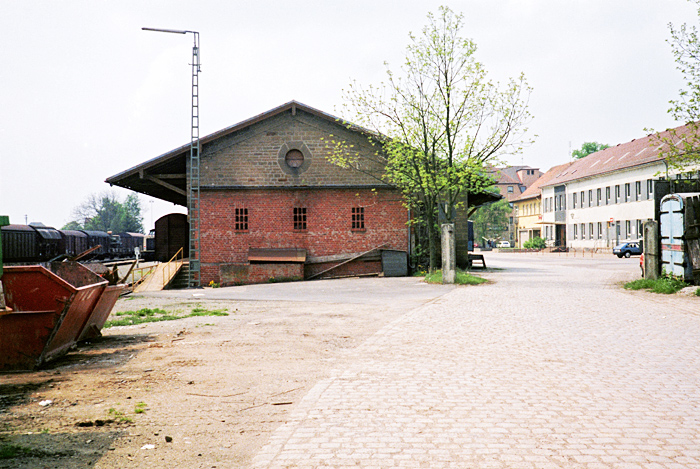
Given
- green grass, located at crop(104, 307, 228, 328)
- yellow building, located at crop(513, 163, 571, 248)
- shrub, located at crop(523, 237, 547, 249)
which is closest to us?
green grass, located at crop(104, 307, 228, 328)

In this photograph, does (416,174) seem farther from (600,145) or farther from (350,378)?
(600,145)

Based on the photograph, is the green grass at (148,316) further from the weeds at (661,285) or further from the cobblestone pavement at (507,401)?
the weeds at (661,285)

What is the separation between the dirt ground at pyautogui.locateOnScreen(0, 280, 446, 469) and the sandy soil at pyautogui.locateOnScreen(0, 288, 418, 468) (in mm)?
11

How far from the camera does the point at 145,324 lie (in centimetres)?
1257

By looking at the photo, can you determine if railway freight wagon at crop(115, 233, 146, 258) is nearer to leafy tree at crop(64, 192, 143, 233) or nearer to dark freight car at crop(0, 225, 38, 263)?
dark freight car at crop(0, 225, 38, 263)

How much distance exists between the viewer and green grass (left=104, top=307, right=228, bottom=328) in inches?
505

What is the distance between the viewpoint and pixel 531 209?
274 feet

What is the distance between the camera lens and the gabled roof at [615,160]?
53125mm

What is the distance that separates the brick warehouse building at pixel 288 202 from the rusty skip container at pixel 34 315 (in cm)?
1837

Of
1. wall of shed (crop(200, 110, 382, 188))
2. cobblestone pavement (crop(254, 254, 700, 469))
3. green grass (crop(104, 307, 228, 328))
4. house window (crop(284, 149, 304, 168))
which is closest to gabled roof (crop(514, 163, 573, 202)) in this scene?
wall of shed (crop(200, 110, 382, 188))

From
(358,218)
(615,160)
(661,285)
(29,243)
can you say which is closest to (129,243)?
(29,243)

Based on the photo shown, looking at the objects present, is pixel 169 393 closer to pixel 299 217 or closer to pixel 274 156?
pixel 299 217

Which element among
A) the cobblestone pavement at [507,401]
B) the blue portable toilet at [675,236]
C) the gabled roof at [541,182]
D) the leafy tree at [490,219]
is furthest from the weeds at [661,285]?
the leafy tree at [490,219]

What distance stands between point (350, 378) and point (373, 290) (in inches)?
522
